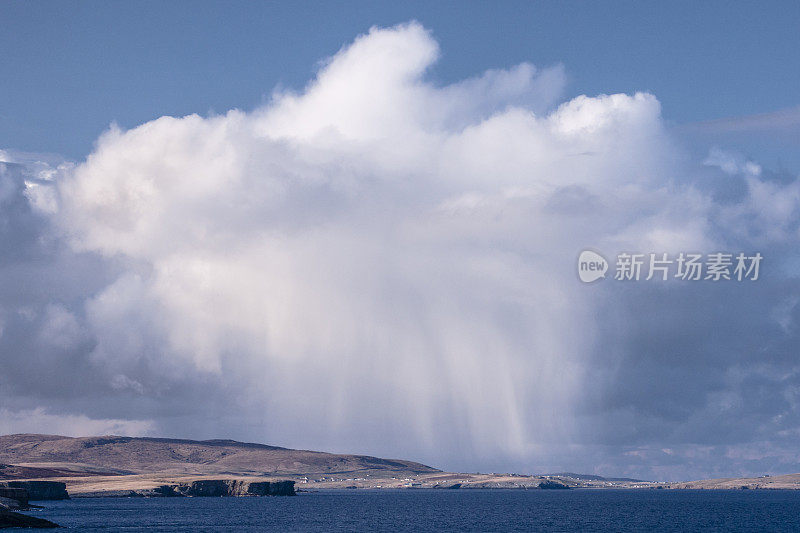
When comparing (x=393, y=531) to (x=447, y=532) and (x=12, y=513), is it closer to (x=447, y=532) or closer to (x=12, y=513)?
(x=447, y=532)

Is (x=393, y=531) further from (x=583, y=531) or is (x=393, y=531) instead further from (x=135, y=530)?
(x=135, y=530)

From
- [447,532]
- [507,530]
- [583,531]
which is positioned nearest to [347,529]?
[447,532]

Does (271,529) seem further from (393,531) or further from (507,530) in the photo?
(507,530)

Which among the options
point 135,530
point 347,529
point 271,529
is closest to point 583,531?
point 347,529

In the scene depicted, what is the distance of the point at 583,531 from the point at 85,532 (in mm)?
110076

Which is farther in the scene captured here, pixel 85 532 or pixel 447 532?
pixel 447 532

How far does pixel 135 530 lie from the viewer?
19225 cm

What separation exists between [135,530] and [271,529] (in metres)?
30.1

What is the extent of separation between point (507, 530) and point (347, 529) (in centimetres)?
3716

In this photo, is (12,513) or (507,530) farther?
(507,530)

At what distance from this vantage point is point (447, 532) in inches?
7530

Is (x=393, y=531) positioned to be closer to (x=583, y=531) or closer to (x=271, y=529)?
(x=271, y=529)

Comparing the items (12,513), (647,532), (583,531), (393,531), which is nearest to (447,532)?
(393,531)

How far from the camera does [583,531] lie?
199625 millimetres
